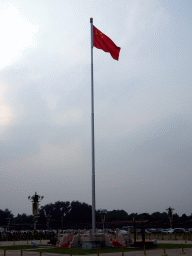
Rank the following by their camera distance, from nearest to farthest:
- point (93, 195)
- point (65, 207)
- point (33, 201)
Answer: point (93, 195)
point (33, 201)
point (65, 207)

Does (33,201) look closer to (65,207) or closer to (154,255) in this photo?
(154,255)

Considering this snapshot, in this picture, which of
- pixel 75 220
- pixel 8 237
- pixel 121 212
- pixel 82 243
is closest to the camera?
pixel 82 243

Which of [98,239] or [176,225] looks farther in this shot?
[176,225]

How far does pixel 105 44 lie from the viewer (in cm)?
2545

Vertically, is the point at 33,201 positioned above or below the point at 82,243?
above

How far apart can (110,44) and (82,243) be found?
57.8ft

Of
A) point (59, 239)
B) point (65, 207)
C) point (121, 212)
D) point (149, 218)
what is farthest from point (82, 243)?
point (121, 212)

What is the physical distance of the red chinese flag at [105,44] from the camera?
2528 cm

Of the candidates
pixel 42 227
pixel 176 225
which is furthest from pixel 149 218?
pixel 42 227

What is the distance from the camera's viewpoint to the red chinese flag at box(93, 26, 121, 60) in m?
25.3

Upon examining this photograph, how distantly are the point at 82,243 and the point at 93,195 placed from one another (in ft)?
16.3

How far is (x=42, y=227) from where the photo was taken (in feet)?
398

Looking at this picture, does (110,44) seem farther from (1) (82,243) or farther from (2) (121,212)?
(2) (121,212)

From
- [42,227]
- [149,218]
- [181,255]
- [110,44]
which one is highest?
[110,44]
